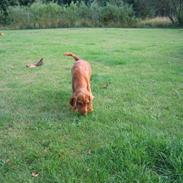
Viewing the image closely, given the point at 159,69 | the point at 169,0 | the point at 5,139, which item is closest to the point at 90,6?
the point at 169,0

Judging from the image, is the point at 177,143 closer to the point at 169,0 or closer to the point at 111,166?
the point at 111,166

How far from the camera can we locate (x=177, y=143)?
10.9ft

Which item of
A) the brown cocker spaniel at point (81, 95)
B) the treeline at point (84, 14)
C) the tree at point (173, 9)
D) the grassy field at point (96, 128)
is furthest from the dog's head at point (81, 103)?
the tree at point (173, 9)

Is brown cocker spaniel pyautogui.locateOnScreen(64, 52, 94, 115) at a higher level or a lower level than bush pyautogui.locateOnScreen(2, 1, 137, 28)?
lower

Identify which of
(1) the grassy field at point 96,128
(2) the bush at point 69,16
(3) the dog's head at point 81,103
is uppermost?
(2) the bush at point 69,16

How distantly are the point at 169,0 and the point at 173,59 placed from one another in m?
20.1

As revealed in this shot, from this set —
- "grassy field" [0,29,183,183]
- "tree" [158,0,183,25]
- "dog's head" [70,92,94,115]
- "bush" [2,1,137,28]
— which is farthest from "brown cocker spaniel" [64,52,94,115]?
"tree" [158,0,183,25]

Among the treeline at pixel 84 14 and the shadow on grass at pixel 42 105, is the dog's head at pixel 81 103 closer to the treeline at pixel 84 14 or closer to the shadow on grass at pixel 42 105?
the shadow on grass at pixel 42 105

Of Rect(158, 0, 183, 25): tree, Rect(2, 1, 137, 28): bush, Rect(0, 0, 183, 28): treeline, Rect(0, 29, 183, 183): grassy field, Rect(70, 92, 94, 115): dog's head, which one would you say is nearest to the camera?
Rect(0, 29, 183, 183): grassy field

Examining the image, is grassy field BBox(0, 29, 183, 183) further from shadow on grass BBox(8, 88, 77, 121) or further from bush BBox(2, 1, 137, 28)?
bush BBox(2, 1, 137, 28)

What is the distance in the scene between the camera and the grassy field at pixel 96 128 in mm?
3041

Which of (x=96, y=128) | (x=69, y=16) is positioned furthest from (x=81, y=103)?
(x=69, y=16)

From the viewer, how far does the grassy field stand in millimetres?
3041

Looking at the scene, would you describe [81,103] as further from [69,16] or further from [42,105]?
[69,16]
